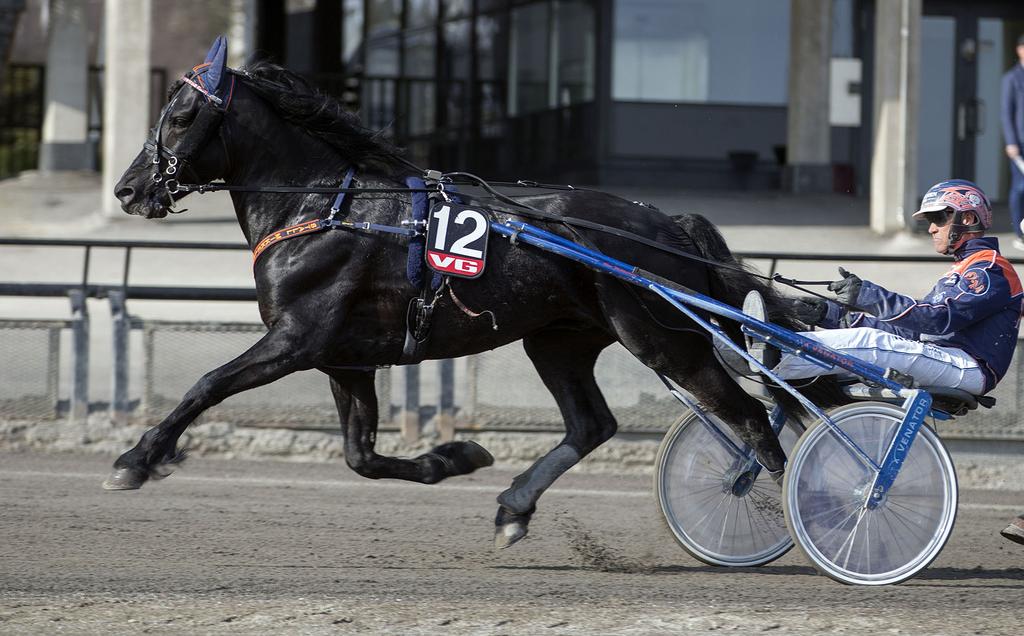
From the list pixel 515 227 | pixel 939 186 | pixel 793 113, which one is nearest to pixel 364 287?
pixel 515 227

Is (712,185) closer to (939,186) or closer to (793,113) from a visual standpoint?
(793,113)

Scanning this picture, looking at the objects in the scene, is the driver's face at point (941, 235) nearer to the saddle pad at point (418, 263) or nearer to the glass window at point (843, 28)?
the saddle pad at point (418, 263)

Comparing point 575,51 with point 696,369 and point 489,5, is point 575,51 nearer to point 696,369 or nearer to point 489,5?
point 489,5

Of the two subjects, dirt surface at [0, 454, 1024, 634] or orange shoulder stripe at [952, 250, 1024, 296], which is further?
orange shoulder stripe at [952, 250, 1024, 296]

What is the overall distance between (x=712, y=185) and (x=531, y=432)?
10.5 metres

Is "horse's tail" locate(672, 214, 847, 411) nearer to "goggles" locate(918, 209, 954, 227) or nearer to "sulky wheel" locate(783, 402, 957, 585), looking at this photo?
"sulky wheel" locate(783, 402, 957, 585)

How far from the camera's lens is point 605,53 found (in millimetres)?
17734

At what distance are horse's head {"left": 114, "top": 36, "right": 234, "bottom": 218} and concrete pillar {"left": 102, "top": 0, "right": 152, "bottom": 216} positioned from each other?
30.5 feet

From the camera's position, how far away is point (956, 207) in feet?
17.3

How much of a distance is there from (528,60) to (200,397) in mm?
14648

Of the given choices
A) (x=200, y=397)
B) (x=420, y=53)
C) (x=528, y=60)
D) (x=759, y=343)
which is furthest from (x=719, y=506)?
(x=420, y=53)

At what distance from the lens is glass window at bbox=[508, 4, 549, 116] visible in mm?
18953

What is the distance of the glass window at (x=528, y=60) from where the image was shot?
19.0 metres

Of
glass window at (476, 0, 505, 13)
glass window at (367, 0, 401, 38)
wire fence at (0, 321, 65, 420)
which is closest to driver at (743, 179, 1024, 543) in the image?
wire fence at (0, 321, 65, 420)
